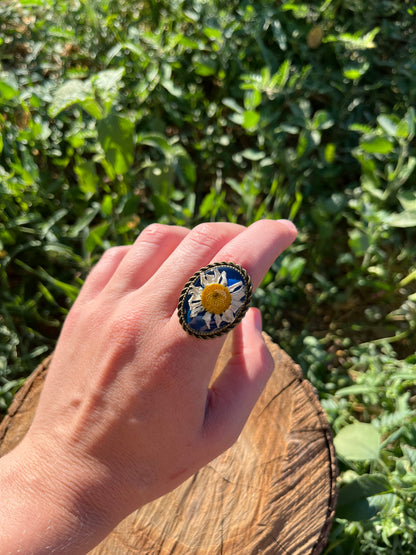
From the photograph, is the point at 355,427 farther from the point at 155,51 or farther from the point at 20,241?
the point at 155,51

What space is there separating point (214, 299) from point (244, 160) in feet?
4.70

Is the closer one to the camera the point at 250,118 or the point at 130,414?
the point at 130,414

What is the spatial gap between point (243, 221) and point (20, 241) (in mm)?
929

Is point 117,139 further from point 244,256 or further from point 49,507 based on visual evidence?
point 49,507

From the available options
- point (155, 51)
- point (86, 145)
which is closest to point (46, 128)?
point (86, 145)

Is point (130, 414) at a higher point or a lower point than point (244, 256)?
lower

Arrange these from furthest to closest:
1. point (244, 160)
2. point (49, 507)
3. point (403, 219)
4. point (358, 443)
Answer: point (244, 160) → point (403, 219) → point (358, 443) → point (49, 507)

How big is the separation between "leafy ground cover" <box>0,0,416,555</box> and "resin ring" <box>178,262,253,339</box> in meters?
0.73

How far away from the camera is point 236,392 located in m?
1.06

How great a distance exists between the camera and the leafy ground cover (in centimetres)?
172

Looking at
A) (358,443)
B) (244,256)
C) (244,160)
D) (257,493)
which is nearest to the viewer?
(244,256)

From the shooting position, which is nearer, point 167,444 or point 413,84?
point 167,444

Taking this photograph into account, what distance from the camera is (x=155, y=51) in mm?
→ 1993

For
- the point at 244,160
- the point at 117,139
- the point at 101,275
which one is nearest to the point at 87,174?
the point at 117,139
